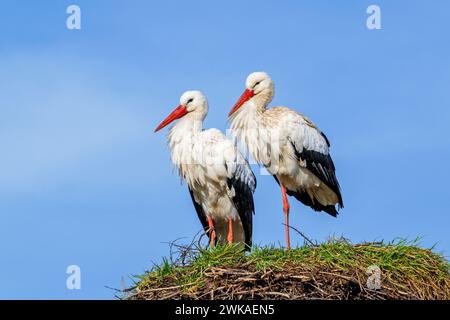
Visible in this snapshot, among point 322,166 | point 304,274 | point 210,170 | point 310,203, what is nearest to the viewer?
point 304,274

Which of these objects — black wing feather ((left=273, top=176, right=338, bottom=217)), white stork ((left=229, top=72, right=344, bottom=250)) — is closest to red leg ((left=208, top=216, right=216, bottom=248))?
white stork ((left=229, top=72, right=344, bottom=250))

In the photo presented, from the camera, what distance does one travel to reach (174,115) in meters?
12.2

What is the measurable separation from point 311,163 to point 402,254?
252 cm

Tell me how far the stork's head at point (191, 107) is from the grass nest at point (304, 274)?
237 cm

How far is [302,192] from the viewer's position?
1288cm

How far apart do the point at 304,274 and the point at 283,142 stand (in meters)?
3.11

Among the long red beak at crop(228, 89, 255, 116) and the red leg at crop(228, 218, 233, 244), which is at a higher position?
the long red beak at crop(228, 89, 255, 116)

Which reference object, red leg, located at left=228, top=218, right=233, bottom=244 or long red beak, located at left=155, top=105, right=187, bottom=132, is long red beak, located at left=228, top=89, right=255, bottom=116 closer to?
long red beak, located at left=155, top=105, right=187, bottom=132

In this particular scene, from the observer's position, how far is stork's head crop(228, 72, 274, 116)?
490 inches

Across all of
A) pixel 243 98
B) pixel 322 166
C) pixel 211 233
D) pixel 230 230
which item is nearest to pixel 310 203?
pixel 322 166

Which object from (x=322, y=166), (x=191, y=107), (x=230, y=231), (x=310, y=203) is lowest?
(x=230, y=231)

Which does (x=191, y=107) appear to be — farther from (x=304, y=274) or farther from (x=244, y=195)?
(x=304, y=274)
